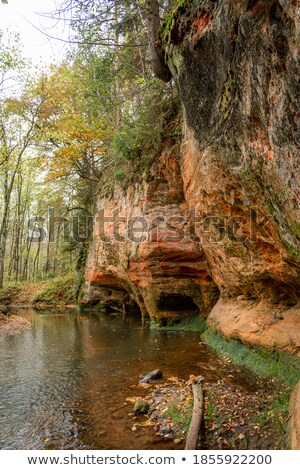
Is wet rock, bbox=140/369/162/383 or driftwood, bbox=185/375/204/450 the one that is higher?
driftwood, bbox=185/375/204/450

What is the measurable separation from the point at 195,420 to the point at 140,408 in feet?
4.39

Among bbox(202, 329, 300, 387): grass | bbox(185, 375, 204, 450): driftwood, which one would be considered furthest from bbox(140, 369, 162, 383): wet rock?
bbox(202, 329, 300, 387): grass

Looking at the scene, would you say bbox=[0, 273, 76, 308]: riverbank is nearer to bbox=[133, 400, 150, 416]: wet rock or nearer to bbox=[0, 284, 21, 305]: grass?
bbox=[0, 284, 21, 305]: grass

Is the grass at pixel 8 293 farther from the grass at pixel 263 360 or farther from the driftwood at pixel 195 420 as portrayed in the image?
the driftwood at pixel 195 420

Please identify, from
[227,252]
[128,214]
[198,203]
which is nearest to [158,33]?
[198,203]

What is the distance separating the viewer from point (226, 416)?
17.5 feet

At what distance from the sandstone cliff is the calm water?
1766 mm

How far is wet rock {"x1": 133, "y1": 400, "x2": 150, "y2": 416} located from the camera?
5926 millimetres

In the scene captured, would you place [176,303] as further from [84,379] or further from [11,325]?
[11,325]

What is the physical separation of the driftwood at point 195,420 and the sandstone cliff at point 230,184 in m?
2.33

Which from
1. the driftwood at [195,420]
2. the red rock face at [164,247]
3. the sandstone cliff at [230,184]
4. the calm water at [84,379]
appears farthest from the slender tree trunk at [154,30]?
the driftwood at [195,420]

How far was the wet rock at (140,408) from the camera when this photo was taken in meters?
5.93

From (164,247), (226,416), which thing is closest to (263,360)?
(226,416)
